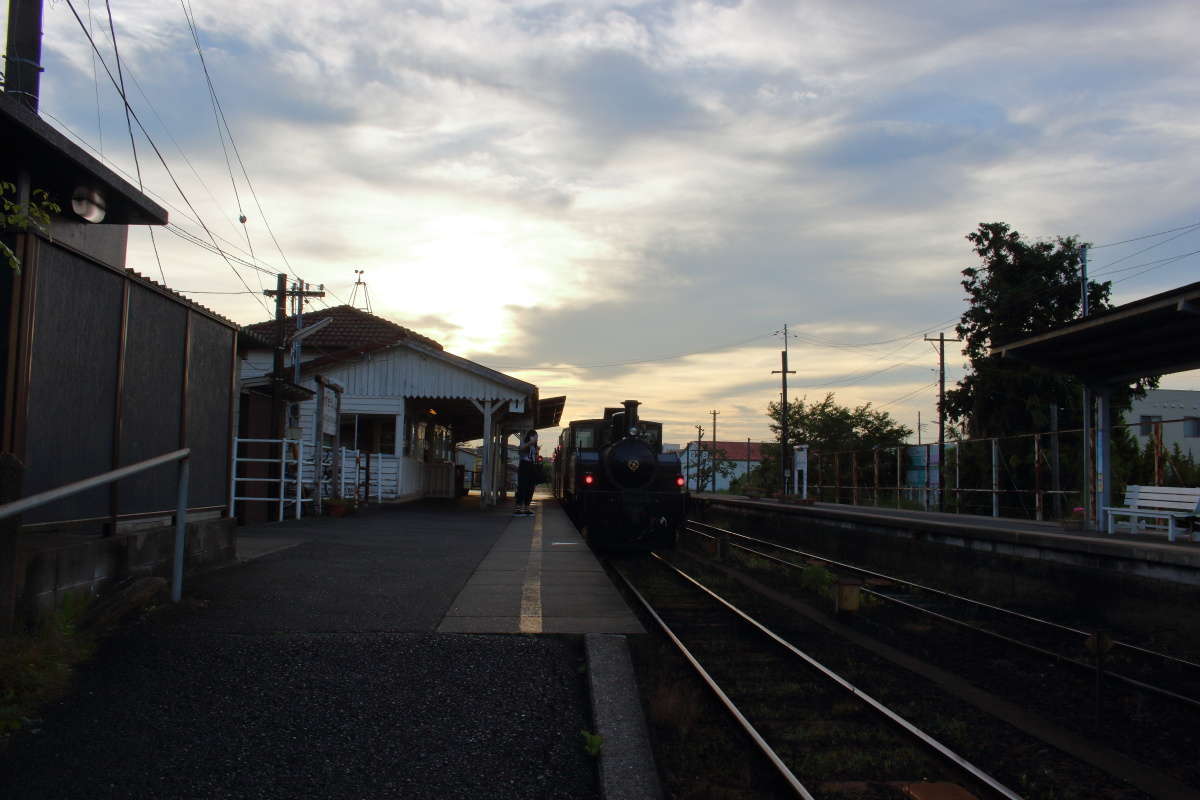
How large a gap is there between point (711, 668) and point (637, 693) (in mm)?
2389

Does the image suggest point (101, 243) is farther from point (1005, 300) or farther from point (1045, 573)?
point (1005, 300)

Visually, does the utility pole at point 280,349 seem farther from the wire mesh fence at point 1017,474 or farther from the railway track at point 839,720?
the wire mesh fence at point 1017,474

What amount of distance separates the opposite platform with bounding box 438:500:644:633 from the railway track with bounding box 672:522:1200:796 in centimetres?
288

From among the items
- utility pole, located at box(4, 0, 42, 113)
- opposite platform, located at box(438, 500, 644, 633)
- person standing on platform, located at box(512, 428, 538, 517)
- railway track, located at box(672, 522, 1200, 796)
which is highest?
utility pole, located at box(4, 0, 42, 113)

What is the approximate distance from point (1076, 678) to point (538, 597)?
431 centimetres

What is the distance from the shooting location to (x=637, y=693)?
194 inches

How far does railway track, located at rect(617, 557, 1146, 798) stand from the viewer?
465 cm

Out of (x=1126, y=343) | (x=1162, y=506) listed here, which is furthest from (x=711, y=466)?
(x=1126, y=343)

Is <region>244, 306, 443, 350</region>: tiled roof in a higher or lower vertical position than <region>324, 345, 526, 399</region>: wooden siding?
higher

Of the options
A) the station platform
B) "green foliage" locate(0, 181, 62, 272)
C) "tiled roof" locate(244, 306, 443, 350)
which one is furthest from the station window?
"green foliage" locate(0, 181, 62, 272)

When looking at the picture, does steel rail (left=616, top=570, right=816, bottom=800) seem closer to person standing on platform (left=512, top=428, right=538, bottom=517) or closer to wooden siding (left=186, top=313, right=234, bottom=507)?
wooden siding (left=186, top=313, right=234, bottom=507)

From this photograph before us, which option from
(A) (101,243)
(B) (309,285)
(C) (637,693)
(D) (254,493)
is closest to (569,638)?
(C) (637,693)

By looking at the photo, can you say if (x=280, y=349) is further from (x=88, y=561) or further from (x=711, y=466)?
(x=711, y=466)

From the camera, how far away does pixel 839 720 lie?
5820 mm
